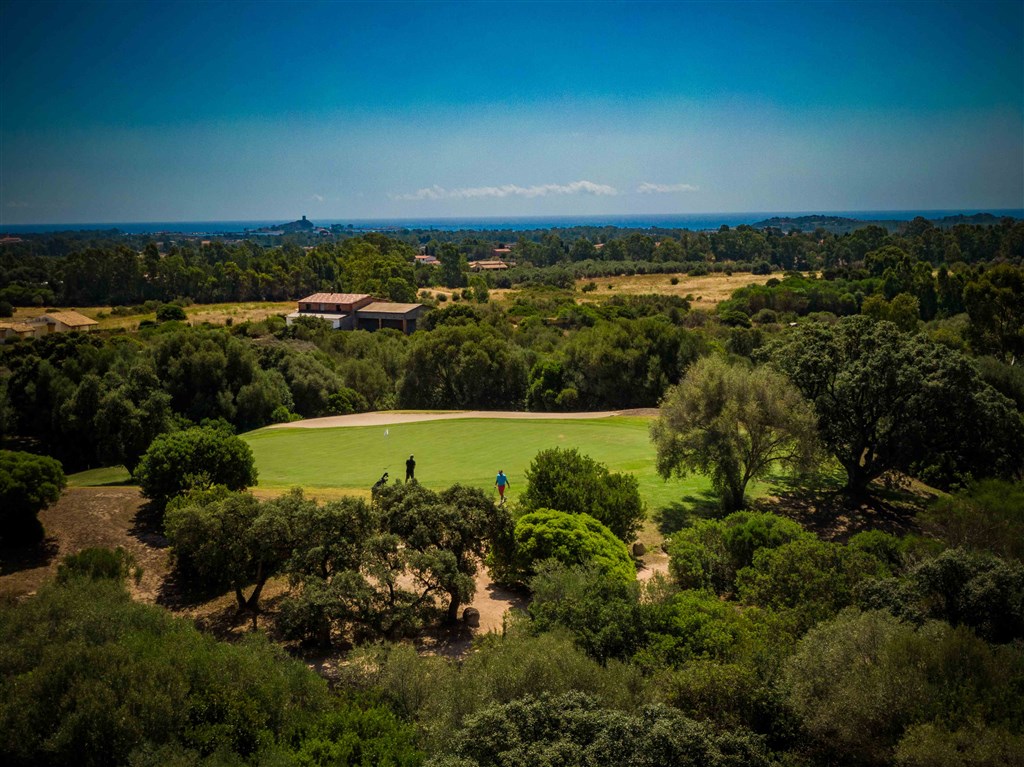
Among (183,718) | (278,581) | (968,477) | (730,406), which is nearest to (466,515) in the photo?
(278,581)

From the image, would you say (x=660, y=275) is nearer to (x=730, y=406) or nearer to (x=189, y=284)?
(x=189, y=284)

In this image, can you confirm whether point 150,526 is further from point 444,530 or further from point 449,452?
point 449,452

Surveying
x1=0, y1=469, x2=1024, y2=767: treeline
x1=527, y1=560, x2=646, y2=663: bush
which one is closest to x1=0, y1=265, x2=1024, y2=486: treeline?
x1=0, y1=469, x2=1024, y2=767: treeline

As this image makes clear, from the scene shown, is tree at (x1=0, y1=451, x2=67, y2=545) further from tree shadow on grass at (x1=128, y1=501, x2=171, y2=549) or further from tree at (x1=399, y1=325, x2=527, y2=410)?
tree at (x1=399, y1=325, x2=527, y2=410)

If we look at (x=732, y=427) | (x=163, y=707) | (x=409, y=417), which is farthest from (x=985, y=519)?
(x=409, y=417)

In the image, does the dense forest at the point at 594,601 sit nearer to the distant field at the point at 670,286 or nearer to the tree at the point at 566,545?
the tree at the point at 566,545

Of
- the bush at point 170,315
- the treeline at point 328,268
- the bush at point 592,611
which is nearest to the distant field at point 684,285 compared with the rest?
the treeline at point 328,268
